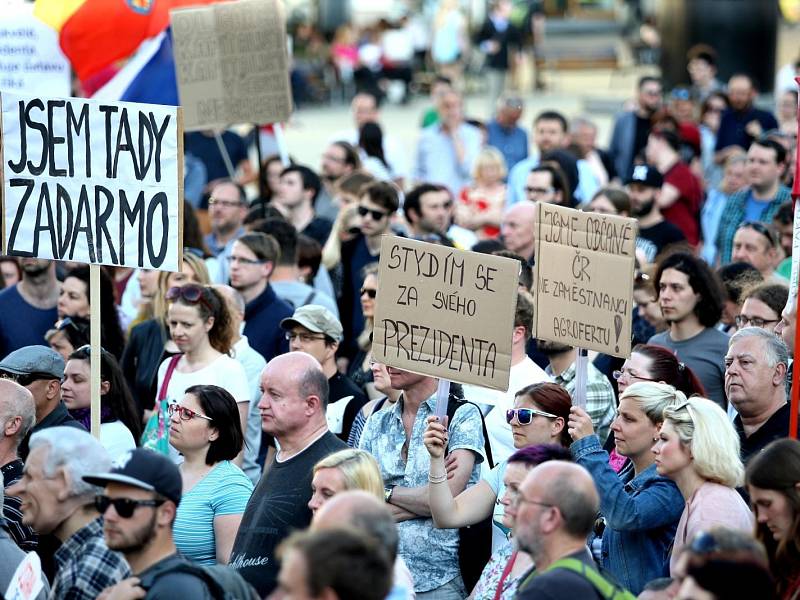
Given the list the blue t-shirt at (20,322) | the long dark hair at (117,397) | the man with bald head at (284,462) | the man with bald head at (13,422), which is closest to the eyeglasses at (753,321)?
the man with bald head at (284,462)

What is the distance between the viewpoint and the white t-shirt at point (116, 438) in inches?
283

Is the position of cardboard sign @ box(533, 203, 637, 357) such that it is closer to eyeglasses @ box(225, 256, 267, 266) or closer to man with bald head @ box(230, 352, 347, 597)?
man with bald head @ box(230, 352, 347, 597)

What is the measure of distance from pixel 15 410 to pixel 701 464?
296 cm

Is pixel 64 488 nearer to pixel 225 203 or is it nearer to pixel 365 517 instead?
pixel 365 517

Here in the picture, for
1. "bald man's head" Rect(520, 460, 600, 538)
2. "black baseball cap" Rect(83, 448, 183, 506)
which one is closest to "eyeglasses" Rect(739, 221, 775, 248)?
"bald man's head" Rect(520, 460, 600, 538)

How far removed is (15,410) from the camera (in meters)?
6.39

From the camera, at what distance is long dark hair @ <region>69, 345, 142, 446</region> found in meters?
7.36

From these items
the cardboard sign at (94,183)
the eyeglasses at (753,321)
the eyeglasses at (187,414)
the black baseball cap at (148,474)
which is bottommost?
the eyeglasses at (187,414)

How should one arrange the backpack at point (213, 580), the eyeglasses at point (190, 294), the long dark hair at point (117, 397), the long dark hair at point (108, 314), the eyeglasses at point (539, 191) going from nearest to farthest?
1. the backpack at point (213, 580)
2. the long dark hair at point (117, 397)
3. the eyeglasses at point (190, 294)
4. the long dark hair at point (108, 314)
5. the eyeglasses at point (539, 191)

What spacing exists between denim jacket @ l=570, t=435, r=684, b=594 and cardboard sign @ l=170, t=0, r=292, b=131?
5.40m

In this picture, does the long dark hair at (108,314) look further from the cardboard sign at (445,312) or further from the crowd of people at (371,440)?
the cardboard sign at (445,312)

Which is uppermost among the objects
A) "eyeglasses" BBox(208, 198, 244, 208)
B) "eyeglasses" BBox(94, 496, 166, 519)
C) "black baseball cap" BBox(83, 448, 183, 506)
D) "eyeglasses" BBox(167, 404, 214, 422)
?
"black baseball cap" BBox(83, 448, 183, 506)

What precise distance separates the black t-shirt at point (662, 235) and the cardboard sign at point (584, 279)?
4.78 meters

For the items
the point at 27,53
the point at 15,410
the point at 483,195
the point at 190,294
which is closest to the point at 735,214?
the point at 483,195
